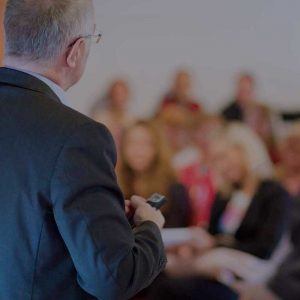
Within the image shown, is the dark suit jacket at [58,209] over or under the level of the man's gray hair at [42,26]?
under

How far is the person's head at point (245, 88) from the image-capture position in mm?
1906

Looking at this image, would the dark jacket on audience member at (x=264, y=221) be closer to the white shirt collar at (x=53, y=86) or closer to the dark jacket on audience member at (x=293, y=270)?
the dark jacket on audience member at (x=293, y=270)

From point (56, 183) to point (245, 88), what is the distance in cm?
130

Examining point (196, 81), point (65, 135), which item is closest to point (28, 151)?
point (65, 135)

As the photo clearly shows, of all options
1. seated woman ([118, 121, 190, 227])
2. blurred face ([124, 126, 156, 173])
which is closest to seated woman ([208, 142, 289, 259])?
seated woman ([118, 121, 190, 227])

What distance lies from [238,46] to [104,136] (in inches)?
49.6

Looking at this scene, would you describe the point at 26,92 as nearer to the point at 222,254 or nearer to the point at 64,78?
the point at 64,78

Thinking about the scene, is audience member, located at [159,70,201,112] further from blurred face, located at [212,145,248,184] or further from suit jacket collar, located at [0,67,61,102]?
suit jacket collar, located at [0,67,61,102]

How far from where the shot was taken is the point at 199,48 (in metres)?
1.98

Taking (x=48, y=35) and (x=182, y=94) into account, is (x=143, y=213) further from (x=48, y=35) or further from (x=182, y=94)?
(x=182, y=94)

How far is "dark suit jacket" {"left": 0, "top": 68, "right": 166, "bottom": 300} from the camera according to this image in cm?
73

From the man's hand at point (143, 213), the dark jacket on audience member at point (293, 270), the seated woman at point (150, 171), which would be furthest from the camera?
the seated woman at point (150, 171)

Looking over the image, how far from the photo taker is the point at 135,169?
2.10 m

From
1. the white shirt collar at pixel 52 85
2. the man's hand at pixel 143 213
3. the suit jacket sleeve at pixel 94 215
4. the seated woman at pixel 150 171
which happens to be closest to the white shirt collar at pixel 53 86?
the white shirt collar at pixel 52 85
